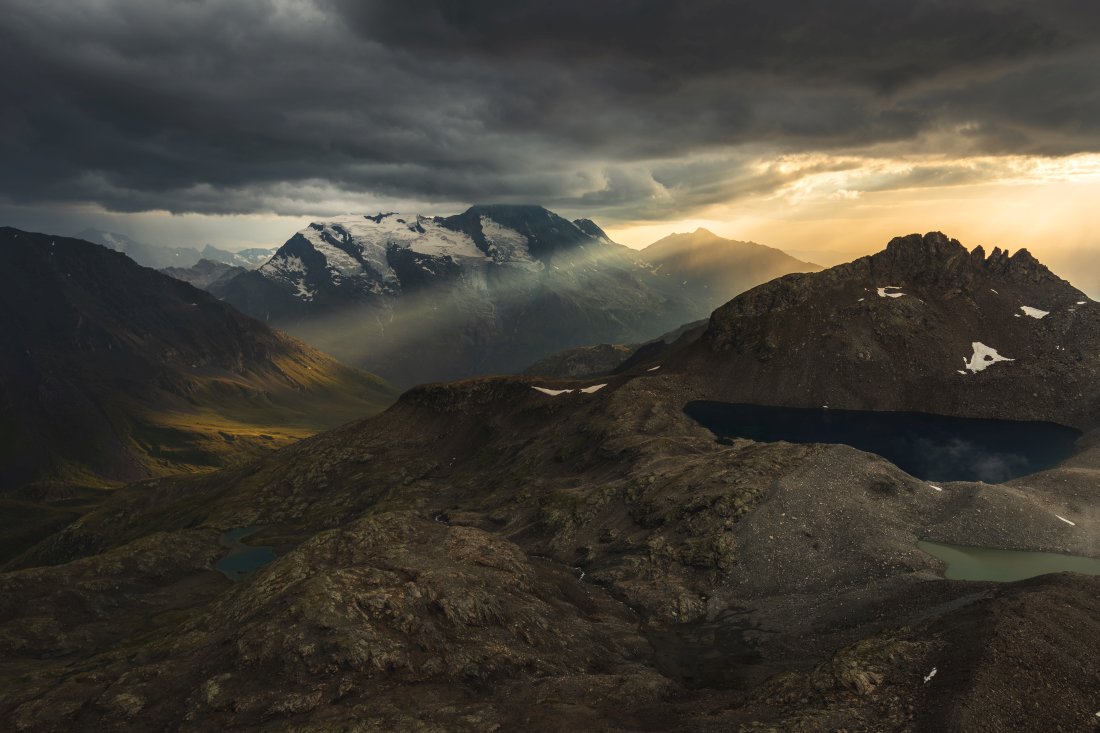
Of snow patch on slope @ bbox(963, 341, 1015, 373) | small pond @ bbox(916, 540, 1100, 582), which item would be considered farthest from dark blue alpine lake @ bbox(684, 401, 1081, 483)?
small pond @ bbox(916, 540, 1100, 582)

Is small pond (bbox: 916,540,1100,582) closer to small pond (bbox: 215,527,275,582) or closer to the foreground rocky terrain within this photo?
the foreground rocky terrain

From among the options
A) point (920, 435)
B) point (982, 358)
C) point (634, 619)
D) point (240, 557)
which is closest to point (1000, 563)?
point (634, 619)

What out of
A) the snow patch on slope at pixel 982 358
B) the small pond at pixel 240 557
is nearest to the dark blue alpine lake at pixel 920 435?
the snow patch on slope at pixel 982 358

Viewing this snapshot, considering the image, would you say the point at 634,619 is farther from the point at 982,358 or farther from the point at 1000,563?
the point at 982,358

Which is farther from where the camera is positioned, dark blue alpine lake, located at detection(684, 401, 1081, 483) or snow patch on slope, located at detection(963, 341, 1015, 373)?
snow patch on slope, located at detection(963, 341, 1015, 373)

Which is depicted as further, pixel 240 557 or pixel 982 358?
pixel 982 358

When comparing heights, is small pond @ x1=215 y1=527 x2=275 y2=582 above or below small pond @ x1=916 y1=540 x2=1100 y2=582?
below
